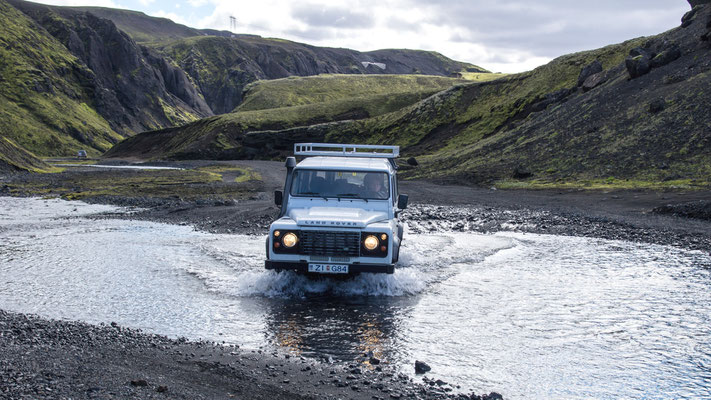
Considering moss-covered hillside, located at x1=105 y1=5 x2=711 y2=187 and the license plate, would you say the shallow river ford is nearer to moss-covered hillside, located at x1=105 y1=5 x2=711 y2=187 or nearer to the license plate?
the license plate

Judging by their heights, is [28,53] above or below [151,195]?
above

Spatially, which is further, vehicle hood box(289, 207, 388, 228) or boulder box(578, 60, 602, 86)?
boulder box(578, 60, 602, 86)

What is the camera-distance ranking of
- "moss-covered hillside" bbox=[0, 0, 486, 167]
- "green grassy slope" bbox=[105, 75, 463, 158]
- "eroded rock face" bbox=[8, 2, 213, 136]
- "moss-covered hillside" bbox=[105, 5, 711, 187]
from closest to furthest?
"moss-covered hillside" bbox=[105, 5, 711, 187]
"green grassy slope" bbox=[105, 75, 463, 158]
"moss-covered hillside" bbox=[0, 0, 486, 167]
"eroded rock face" bbox=[8, 2, 213, 136]

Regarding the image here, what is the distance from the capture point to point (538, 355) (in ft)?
28.5

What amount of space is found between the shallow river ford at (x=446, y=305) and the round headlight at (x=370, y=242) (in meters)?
1.19

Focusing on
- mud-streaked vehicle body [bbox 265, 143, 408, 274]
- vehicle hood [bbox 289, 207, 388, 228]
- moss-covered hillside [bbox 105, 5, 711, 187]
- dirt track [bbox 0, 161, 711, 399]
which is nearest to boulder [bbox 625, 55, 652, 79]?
moss-covered hillside [bbox 105, 5, 711, 187]

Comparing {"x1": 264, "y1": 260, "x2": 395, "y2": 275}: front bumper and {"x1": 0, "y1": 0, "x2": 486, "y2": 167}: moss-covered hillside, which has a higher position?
{"x1": 0, "y1": 0, "x2": 486, "y2": 167}: moss-covered hillside

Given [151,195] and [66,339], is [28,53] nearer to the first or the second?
[151,195]

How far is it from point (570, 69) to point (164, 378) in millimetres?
76354

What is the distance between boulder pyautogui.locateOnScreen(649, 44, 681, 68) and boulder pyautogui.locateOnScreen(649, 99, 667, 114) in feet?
27.9

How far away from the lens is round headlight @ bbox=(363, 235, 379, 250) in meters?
11.1

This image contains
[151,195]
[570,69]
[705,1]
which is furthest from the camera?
[570,69]

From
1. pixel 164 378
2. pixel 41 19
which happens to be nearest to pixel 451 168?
pixel 164 378

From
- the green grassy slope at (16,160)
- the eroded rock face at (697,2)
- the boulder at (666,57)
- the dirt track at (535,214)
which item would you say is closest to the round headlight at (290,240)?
the dirt track at (535,214)
